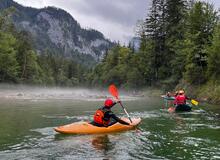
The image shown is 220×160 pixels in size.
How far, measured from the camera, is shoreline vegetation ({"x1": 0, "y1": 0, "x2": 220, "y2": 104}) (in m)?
40.8

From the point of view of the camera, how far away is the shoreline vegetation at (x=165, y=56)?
134ft

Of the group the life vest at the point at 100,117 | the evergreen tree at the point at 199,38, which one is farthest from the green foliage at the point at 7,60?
the life vest at the point at 100,117

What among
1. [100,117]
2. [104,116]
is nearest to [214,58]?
[104,116]

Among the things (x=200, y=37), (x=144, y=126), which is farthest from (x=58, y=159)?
(x=200, y=37)

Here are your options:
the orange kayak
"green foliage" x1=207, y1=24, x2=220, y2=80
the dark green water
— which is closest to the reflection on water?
the dark green water

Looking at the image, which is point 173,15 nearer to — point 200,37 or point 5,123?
point 200,37

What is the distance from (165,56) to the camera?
5916 cm

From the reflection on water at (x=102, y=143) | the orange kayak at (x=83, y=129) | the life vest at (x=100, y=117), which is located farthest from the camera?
the life vest at (x=100, y=117)

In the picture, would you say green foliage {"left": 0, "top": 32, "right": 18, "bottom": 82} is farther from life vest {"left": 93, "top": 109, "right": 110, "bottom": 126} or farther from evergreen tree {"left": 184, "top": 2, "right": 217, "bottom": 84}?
life vest {"left": 93, "top": 109, "right": 110, "bottom": 126}

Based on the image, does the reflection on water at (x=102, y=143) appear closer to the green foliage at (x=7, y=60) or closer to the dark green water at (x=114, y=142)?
the dark green water at (x=114, y=142)

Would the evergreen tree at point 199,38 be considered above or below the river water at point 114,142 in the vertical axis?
above

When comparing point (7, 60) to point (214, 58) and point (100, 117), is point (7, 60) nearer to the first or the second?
point (214, 58)

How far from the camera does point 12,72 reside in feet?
203

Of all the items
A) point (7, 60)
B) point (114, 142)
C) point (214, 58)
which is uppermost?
point (7, 60)
